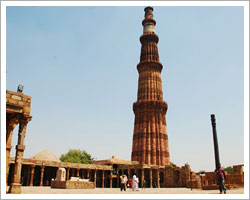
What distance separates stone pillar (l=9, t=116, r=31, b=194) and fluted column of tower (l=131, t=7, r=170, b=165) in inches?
1197

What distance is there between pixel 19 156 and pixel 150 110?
32970mm

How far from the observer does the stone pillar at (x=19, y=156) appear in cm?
1044

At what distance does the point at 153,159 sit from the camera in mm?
39719

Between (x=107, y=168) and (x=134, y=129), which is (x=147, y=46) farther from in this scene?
(x=107, y=168)

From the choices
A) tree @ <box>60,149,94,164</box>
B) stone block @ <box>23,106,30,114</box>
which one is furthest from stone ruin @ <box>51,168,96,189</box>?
tree @ <box>60,149,94,164</box>

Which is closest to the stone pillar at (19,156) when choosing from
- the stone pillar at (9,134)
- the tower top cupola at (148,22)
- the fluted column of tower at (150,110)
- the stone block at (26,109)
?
the stone block at (26,109)

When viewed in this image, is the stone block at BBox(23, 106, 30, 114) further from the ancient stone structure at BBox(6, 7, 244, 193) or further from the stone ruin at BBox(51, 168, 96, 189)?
the ancient stone structure at BBox(6, 7, 244, 193)

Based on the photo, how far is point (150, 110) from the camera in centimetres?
4262

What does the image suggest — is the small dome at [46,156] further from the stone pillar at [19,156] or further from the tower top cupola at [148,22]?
the tower top cupola at [148,22]

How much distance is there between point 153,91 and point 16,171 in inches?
1369

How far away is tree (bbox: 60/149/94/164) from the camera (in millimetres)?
57562

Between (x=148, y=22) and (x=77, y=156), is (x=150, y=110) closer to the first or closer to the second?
(x=148, y=22)

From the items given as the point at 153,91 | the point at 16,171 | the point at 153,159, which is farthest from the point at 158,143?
the point at 16,171

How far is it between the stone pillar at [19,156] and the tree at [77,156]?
157ft
